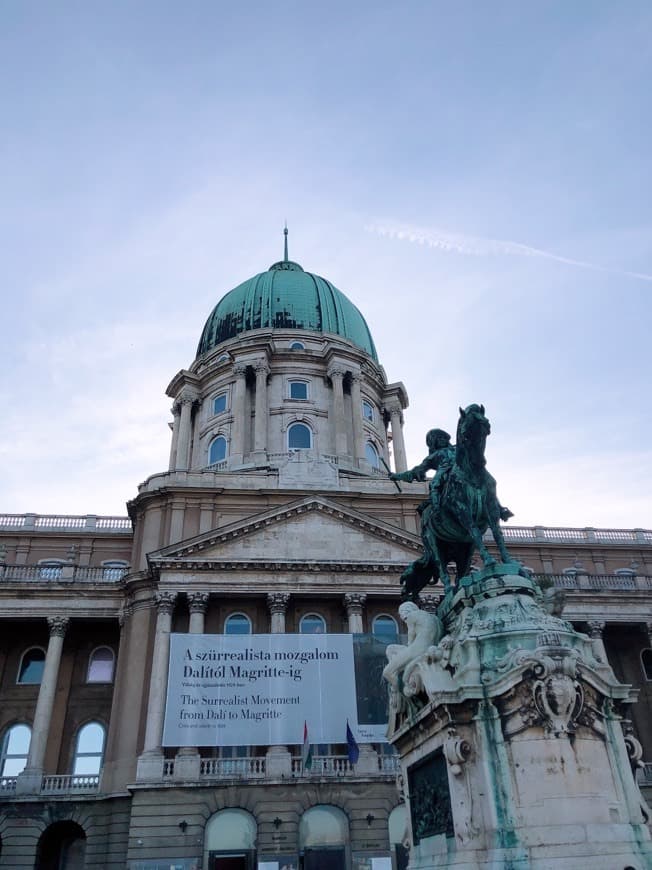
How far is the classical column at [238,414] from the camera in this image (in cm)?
4291

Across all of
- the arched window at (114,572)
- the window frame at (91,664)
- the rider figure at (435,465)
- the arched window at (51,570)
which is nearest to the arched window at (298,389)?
the arched window at (114,572)

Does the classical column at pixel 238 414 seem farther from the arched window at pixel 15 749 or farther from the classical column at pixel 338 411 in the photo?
the arched window at pixel 15 749

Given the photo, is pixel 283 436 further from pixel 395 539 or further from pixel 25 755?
pixel 25 755

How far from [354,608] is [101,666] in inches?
474

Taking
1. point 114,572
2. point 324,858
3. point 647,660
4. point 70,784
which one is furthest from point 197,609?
point 647,660

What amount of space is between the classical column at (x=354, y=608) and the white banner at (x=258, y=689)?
1.76m

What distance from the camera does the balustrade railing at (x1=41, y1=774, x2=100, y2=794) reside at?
93.1 ft

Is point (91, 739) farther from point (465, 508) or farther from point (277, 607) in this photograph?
point (465, 508)

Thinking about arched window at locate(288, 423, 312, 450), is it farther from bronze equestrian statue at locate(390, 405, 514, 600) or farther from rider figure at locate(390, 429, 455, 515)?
bronze equestrian statue at locate(390, 405, 514, 600)

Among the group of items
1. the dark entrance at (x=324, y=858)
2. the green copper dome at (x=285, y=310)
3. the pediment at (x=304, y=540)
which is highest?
the green copper dome at (x=285, y=310)

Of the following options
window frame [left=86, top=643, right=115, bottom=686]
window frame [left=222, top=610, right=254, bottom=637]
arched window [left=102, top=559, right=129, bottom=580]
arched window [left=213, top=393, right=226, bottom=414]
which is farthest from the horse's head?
arched window [left=213, top=393, right=226, bottom=414]

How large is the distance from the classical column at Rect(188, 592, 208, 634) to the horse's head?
23.5 meters

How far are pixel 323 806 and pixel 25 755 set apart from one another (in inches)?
520

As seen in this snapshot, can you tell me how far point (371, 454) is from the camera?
152 feet
